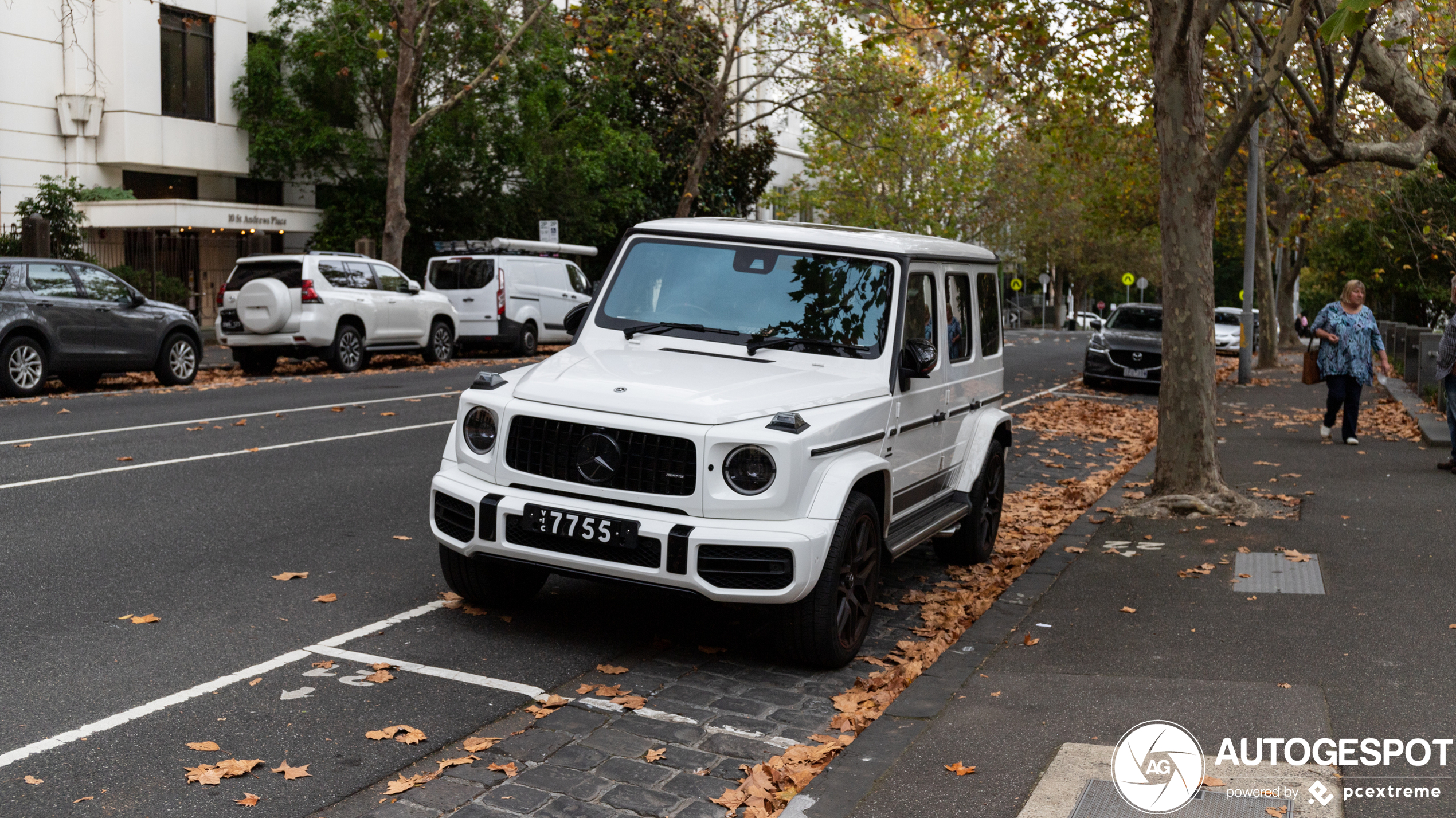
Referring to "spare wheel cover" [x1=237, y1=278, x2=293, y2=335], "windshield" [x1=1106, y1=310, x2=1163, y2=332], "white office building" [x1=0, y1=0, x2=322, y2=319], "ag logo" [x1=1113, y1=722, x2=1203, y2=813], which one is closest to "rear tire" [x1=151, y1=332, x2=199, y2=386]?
"spare wheel cover" [x1=237, y1=278, x2=293, y2=335]

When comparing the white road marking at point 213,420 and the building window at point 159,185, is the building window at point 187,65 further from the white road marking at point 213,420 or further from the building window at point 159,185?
the white road marking at point 213,420

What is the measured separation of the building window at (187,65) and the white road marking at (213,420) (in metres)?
16.9

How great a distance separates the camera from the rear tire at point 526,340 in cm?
2659

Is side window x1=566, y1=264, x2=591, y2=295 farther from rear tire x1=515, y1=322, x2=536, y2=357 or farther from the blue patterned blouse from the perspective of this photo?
the blue patterned blouse

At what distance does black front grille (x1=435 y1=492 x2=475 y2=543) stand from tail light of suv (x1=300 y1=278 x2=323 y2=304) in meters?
15.5

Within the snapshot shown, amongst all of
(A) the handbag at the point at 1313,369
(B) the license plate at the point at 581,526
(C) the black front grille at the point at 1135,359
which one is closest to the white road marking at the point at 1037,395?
(C) the black front grille at the point at 1135,359

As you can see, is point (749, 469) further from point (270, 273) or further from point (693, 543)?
point (270, 273)

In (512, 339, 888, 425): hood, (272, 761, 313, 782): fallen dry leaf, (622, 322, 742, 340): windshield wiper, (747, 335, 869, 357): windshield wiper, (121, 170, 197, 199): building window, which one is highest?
(121, 170, 197, 199): building window

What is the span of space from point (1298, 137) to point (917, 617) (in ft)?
24.1

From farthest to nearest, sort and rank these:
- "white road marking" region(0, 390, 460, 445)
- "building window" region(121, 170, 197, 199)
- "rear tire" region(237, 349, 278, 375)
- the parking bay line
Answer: "building window" region(121, 170, 197, 199), "rear tire" region(237, 349, 278, 375), "white road marking" region(0, 390, 460, 445), the parking bay line

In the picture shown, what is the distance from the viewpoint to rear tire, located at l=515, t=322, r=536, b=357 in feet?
87.2

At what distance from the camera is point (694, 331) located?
6.65 m

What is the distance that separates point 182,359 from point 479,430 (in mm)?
14265

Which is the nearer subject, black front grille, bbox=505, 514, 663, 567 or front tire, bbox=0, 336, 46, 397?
black front grille, bbox=505, 514, 663, 567
